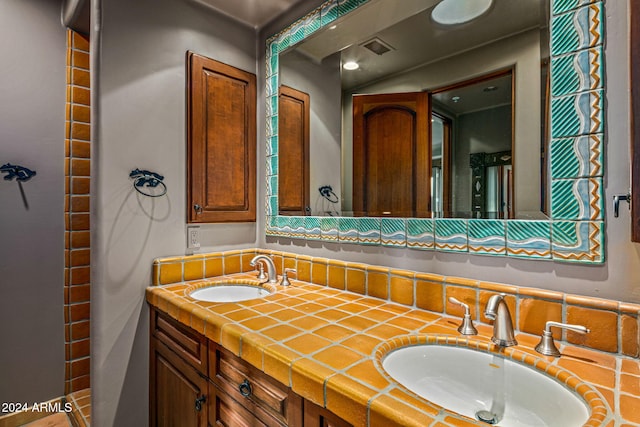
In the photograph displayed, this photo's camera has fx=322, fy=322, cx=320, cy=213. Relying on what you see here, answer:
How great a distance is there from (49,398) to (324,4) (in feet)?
8.61

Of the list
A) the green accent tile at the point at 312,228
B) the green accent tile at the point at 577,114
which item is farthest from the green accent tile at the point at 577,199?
the green accent tile at the point at 312,228

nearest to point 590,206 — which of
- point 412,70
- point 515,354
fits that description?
point 515,354

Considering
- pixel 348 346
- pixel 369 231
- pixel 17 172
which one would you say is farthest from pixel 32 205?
pixel 348 346

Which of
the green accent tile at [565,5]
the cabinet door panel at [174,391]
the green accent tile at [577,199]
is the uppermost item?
the green accent tile at [565,5]

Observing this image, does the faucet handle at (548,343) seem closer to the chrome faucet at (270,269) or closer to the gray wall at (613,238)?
the gray wall at (613,238)

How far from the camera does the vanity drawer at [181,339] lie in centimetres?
113

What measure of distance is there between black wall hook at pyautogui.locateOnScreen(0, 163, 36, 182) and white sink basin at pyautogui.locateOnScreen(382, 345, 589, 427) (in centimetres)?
212

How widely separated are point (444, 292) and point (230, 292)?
102 centimetres

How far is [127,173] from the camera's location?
1.42 metres

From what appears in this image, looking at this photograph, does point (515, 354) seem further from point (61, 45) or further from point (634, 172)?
point (61, 45)

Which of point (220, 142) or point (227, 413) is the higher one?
point (220, 142)

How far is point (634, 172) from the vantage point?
56 cm

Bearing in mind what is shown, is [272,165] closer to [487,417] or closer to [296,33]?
[296,33]

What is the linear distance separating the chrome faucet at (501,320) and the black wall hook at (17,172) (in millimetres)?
2312
